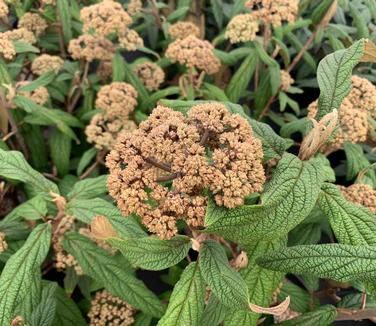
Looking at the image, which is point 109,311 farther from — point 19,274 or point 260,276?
point 260,276

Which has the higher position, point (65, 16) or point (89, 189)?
point (65, 16)

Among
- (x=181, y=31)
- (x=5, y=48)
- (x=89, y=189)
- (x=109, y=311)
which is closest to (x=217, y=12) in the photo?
(x=181, y=31)

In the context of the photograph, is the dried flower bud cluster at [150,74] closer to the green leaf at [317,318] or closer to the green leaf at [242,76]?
the green leaf at [242,76]

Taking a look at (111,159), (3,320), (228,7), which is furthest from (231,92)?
(3,320)

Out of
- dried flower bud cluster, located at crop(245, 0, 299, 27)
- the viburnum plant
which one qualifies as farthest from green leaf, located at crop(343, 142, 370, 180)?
dried flower bud cluster, located at crop(245, 0, 299, 27)

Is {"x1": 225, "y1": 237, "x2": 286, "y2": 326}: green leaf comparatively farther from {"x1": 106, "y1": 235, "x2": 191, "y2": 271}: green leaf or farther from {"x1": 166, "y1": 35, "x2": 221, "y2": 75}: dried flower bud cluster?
{"x1": 166, "y1": 35, "x2": 221, "y2": 75}: dried flower bud cluster

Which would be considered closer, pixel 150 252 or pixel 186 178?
pixel 186 178

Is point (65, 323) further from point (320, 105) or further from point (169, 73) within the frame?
point (169, 73)

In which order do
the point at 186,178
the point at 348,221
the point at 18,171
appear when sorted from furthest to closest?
the point at 18,171 < the point at 348,221 < the point at 186,178
